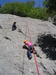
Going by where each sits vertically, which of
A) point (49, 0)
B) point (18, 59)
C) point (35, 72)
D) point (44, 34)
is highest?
point (49, 0)

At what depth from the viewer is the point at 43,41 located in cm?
680

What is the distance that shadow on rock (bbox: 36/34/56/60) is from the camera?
17.1 feet

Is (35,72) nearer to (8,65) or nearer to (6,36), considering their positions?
(8,65)

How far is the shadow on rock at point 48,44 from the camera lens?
205 inches

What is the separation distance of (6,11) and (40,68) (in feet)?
76.3

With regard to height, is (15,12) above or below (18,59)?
above

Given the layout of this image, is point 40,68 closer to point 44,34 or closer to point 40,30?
point 44,34

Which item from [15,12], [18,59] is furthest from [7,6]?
[18,59]

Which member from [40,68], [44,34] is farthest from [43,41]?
[40,68]

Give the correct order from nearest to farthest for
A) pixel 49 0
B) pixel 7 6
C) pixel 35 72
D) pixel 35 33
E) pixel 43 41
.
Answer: pixel 35 72 → pixel 49 0 → pixel 43 41 → pixel 35 33 → pixel 7 6

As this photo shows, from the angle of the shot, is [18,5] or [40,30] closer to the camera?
[40,30]

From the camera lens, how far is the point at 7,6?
75.6ft

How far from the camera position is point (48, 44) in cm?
633

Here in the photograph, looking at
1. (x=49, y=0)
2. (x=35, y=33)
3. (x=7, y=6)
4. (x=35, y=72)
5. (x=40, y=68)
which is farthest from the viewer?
(x=7, y=6)
